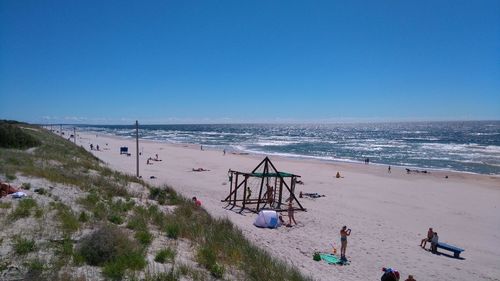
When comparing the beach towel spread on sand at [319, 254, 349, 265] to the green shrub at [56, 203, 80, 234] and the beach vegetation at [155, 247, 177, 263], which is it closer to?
the beach vegetation at [155, 247, 177, 263]

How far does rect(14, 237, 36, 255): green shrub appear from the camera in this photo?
18.9ft

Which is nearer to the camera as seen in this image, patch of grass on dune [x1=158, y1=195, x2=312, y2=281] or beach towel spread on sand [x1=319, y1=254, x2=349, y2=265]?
patch of grass on dune [x1=158, y1=195, x2=312, y2=281]

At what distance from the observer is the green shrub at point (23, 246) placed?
575 cm

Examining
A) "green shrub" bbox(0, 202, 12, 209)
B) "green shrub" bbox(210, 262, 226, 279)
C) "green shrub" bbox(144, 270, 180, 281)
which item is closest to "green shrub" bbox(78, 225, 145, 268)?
"green shrub" bbox(144, 270, 180, 281)

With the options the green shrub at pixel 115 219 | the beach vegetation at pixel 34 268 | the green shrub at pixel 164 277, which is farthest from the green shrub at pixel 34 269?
the green shrub at pixel 115 219

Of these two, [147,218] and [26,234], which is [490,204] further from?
[26,234]

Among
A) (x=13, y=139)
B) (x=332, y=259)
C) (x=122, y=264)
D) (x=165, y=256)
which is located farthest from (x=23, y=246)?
(x=13, y=139)

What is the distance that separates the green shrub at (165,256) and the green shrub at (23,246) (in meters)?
1.98

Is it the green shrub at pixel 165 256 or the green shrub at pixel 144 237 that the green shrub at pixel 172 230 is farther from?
the green shrub at pixel 165 256

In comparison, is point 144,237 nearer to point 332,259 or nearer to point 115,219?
point 115,219

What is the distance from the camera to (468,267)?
1126 cm

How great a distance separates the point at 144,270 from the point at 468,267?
10269mm

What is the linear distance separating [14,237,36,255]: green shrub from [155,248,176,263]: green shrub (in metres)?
1.98

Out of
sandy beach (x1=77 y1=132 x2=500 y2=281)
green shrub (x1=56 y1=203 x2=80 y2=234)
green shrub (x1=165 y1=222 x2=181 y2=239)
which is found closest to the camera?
green shrub (x1=56 y1=203 x2=80 y2=234)
